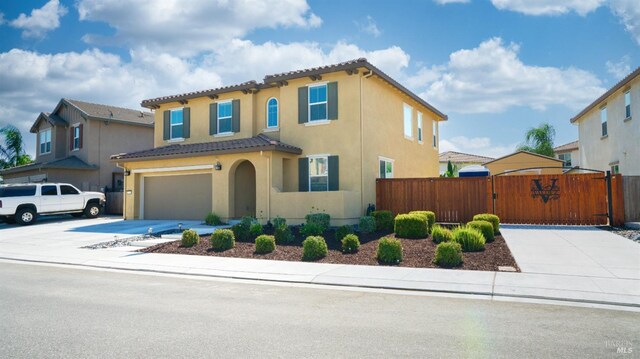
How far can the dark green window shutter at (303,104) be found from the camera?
1931cm

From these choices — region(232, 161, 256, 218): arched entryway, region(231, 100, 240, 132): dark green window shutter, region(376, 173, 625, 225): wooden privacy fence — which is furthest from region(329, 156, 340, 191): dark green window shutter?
region(231, 100, 240, 132): dark green window shutter

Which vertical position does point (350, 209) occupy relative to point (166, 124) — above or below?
below

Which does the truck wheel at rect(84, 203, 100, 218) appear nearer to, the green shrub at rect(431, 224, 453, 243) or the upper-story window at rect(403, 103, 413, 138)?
the upper-story window at rect(403, 103, 413, 138)

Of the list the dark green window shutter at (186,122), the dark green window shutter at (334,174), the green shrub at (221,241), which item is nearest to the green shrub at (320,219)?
the dark green window shutter at (334,174)

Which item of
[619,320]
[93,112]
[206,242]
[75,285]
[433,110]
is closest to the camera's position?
[619,320]

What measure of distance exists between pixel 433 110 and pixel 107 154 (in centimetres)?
2099

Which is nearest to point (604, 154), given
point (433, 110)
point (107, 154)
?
point (433, 110)

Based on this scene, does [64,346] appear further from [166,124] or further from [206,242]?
[166,124]

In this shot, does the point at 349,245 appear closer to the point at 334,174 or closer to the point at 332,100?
the point at 334,174

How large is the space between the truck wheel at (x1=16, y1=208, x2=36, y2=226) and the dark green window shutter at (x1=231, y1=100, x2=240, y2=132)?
34.9 ft

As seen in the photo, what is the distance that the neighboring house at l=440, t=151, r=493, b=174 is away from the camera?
142ft

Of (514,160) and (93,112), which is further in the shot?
(514,160)

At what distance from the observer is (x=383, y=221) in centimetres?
1658

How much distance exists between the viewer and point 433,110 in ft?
87.1
